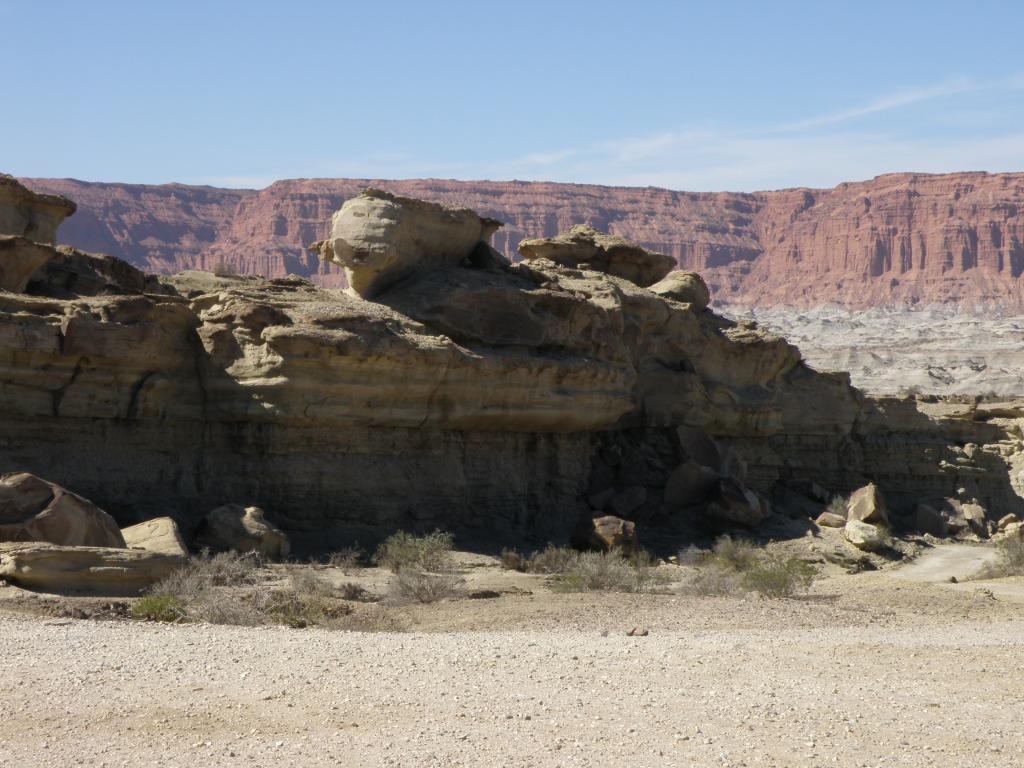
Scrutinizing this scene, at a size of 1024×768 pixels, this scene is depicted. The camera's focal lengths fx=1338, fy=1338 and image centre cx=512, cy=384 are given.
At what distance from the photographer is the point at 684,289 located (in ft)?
90.2

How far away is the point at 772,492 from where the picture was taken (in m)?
27.6

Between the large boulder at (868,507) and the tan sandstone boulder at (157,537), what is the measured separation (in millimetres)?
14286

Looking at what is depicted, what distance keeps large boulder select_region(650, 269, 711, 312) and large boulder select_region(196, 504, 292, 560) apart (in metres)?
11.6

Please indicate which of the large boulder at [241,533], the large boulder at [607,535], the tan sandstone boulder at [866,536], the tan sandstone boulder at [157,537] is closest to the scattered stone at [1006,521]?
the tan sandstone boulder at [866,536]

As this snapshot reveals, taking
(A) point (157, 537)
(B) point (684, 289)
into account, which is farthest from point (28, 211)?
(B) point (684, 289)

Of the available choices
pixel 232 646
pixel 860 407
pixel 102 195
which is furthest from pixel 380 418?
pixel 102 195

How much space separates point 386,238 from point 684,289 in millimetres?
8446

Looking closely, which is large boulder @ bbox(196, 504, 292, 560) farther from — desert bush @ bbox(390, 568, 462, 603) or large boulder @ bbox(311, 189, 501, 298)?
large boulder @ bbox(311, 189, 501, 298)

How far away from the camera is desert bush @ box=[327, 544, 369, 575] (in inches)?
707

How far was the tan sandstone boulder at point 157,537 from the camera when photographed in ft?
51.2

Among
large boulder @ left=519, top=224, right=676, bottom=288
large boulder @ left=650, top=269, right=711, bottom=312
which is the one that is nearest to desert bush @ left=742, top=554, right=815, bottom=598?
large boulder @ left=650, top=269, right=711, bottom=312

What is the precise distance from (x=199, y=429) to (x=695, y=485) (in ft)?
31.2

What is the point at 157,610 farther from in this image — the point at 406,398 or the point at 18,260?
the point at 18,260

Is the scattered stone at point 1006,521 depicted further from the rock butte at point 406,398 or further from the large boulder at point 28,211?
the large boulder at point 28,211
